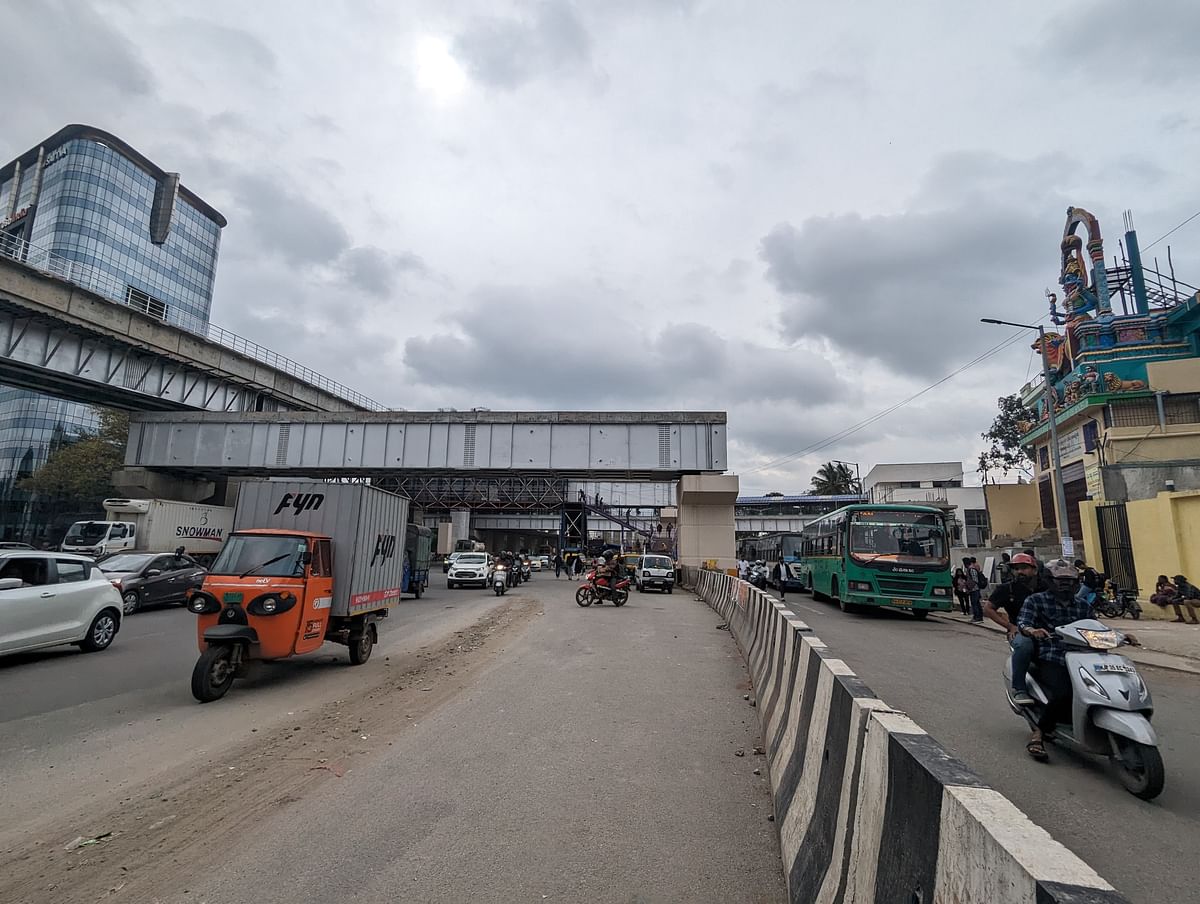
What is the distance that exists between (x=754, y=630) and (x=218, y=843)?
7.98 metres

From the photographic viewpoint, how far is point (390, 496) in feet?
35.4

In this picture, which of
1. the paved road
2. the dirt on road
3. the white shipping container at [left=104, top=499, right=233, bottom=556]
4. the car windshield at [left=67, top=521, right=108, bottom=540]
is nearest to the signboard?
the paved road

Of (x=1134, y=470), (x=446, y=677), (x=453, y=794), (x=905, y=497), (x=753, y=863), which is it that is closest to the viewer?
(x=753, y=863)

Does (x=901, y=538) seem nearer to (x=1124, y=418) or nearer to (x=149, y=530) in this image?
(x=1124, y=418)

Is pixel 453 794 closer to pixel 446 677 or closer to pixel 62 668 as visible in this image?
pixel 446 677

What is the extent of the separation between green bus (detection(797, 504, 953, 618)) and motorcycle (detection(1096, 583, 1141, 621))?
448 cm

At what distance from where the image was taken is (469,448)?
32844 millimetres

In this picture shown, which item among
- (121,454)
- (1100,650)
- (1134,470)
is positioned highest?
(121,454)

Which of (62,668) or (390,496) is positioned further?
(390,496)

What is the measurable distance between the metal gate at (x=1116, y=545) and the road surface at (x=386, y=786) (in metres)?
16.4

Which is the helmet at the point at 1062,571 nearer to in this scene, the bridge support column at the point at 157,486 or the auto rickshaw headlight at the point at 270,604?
the auto rickshaw headlight at the point at 270,604

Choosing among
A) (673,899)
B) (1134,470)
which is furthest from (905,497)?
(673,899)

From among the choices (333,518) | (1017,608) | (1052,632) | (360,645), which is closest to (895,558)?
(1017,608)

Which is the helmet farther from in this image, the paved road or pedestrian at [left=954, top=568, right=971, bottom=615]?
pedestrian at [left=954, top=568, right=971, bottom=615]
